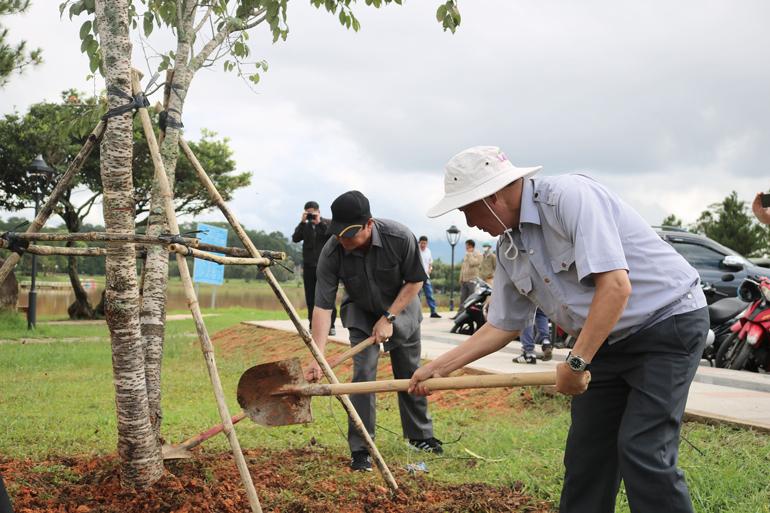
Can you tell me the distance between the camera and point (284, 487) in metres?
4.24

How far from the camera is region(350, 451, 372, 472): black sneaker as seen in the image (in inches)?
188

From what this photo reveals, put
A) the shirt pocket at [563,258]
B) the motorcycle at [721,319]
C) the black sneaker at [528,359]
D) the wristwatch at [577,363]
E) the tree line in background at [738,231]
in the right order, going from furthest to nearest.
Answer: the tree line in background at [738,231] < the motorcycle at [721,319] < the black sneaker at [528,359] < the shirt pocket at [563,258] < the wristwatch at [577,363]

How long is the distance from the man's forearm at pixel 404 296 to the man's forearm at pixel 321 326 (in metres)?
0.44

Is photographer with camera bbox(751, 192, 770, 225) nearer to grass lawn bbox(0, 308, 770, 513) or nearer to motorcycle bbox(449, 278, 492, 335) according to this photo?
grass lawn bbox(0, 308, 770, 513)

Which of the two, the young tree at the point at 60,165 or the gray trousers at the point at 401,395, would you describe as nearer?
the gray trousers at the point at 401,395

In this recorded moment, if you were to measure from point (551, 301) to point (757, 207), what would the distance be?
97.6 inches

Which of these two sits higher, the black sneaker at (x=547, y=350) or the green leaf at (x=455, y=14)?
the green leaf at (x=455, y=14)

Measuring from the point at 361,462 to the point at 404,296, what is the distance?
1.15 meters

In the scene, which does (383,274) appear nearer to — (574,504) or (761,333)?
(574,504)

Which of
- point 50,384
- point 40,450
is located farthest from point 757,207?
point 50,384

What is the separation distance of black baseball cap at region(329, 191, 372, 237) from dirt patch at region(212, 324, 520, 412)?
2.74 meters

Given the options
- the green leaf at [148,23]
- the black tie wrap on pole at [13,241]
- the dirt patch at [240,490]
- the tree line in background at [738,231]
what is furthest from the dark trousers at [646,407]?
the tree line in background at [738,231]

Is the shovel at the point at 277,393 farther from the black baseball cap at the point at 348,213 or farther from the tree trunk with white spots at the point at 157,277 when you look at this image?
the black baseball cap at the point at 348,213

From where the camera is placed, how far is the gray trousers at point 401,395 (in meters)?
5.09
